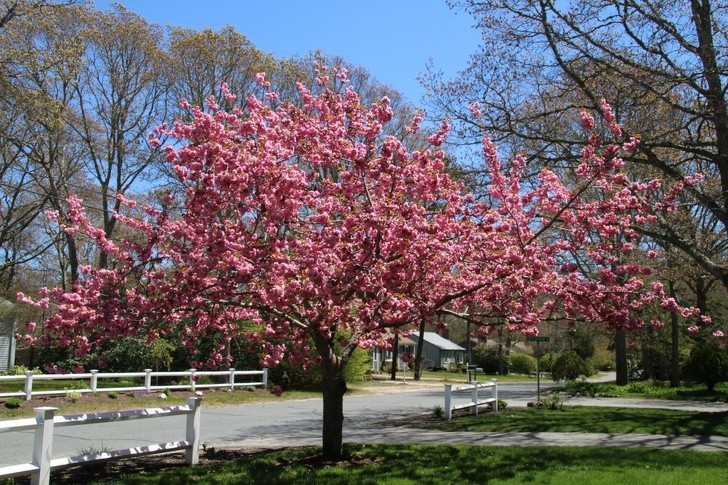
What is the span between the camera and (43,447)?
736cm

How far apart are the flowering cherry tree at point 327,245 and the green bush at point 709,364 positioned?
16.3 metres

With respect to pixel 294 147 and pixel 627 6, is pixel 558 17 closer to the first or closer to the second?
pixel 627 6

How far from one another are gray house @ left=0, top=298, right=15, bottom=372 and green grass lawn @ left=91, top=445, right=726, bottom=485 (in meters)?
28.9

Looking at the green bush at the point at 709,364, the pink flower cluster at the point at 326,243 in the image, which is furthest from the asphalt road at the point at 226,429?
the green bush at the point at 709,364

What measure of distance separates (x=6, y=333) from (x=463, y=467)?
34057 millimetres

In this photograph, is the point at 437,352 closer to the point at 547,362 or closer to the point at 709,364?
the point at 547,362

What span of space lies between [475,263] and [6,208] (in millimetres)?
30271

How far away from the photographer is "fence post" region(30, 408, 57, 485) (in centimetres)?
730

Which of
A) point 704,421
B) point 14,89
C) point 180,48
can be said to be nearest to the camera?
point 704,421

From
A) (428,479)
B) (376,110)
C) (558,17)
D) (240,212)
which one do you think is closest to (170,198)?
(240,212)

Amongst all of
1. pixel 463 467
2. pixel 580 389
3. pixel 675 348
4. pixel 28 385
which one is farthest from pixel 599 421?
pixel 675 348

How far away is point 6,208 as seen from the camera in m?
32.5

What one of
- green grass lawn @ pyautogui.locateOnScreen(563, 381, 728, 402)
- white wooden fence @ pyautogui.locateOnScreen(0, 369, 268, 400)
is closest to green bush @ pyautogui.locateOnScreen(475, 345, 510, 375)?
green grass lawn @ pyautogui.locateOnScreen(563, 381, 728, 402)

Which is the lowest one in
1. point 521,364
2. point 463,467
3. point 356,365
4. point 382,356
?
point 521,364
